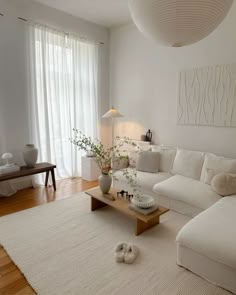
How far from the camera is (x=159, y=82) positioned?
4160mm

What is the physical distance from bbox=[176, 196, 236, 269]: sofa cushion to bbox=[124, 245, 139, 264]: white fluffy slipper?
0.43 meters

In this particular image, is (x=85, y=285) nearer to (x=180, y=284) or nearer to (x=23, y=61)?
(x=180, y=284)

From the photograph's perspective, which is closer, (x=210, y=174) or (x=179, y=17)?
(x=179, y=17)

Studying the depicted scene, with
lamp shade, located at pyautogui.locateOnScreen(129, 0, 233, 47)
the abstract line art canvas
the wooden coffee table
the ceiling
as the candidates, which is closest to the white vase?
the wooden coffee table

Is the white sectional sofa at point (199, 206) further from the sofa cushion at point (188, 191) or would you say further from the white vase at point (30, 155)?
the white vase at point (30, 155)

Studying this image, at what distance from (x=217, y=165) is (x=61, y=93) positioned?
2.87 metres

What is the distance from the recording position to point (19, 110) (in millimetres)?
3742

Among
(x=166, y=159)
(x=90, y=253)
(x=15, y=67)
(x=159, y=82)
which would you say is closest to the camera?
(x=90, y=253)

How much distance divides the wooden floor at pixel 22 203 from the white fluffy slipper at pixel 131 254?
31.7 inches

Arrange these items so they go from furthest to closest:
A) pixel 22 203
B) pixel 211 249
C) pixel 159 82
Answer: pixel 159 82 < pixel 22 203 < pixel 211 249

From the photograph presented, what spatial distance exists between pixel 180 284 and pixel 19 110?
3.30 meters

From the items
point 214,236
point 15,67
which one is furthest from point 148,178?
point 15,67

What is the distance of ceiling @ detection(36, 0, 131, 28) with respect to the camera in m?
3.64

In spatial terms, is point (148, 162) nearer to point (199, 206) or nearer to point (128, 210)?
point (199, 206)
